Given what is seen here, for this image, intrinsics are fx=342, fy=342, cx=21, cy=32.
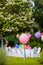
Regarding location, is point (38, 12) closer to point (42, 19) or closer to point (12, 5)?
point (42, 19)

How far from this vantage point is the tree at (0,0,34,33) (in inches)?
1083

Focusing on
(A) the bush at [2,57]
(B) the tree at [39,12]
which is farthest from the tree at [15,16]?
(A) the bush at [2,57]

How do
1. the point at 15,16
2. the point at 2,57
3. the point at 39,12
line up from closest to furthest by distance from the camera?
the point at 2,57 → the point at 15,16 → the point at 39,12

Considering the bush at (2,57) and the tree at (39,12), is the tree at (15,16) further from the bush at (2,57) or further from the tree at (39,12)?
the bush at (2,57)

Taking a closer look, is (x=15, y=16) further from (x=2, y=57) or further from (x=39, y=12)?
(x=2, y=57)

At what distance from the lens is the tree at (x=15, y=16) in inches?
1083

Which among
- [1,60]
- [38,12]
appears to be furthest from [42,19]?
[1,60]

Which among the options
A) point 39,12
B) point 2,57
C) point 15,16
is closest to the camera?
point 2,57

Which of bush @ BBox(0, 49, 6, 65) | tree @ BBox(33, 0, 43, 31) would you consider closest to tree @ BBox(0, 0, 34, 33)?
tree @ BBox(33, 0, 43, 31)

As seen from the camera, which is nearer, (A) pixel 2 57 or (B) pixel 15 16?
(A) pixel 2 57

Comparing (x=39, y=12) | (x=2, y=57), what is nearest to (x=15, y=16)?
(x=39, y=12)

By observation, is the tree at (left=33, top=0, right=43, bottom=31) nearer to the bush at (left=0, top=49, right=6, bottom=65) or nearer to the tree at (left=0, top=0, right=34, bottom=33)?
the tree at (left=0, top=0, right=34, bottom=33)

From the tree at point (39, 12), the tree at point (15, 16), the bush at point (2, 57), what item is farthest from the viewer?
the tree at point (39, 12)

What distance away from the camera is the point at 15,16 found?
92.8 ft
